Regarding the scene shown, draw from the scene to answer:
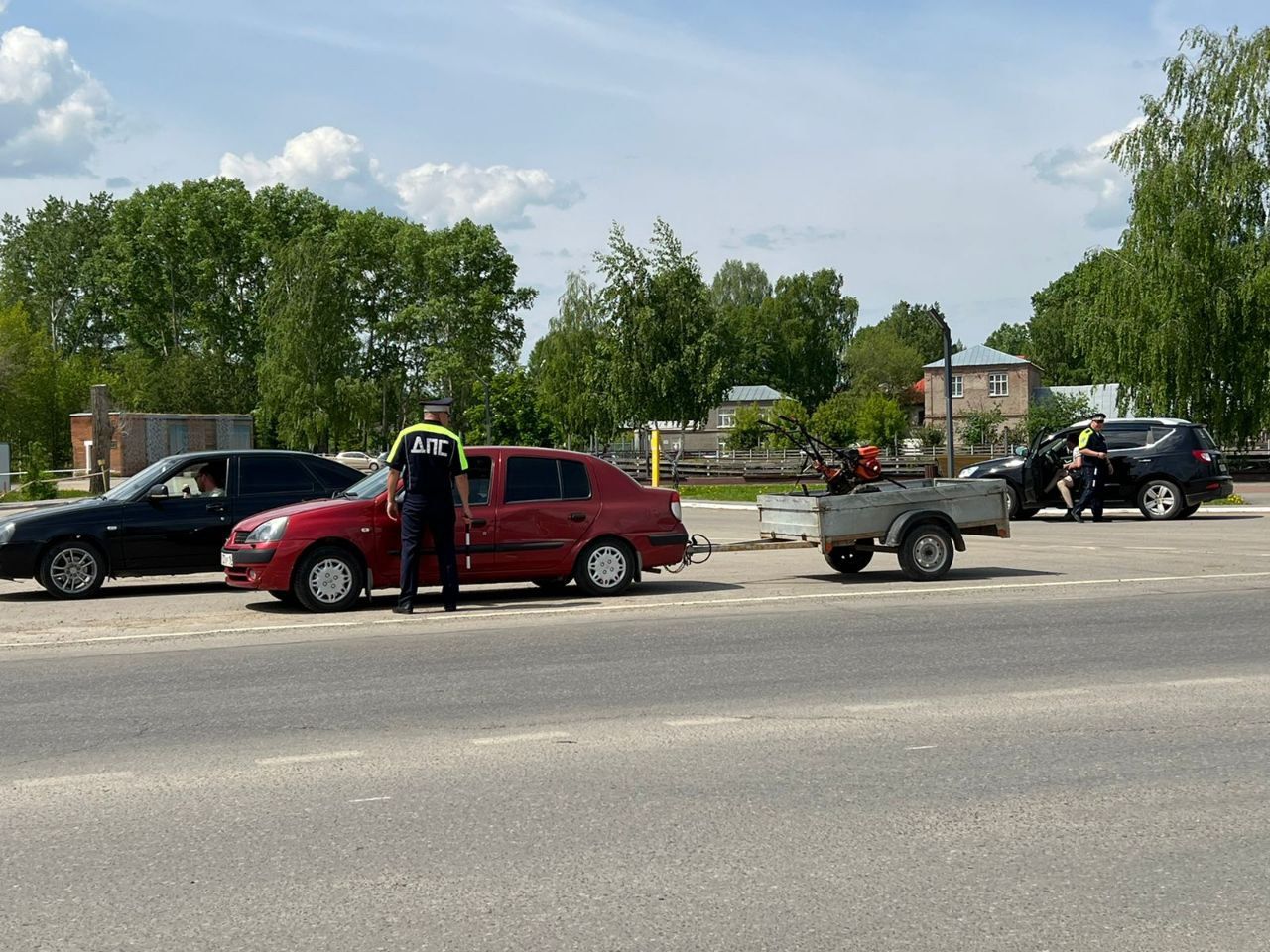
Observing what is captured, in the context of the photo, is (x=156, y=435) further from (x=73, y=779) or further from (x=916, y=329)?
(x=916, y=329)

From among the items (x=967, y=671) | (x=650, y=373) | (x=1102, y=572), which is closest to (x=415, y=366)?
(x=650, y=373)

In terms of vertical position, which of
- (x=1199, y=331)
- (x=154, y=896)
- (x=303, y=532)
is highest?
(x=1199, y=331)

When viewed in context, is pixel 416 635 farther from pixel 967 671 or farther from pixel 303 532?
pixel 967 671

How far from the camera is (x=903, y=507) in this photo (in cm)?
1459

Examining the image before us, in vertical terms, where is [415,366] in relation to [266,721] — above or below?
above

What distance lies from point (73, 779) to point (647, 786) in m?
2.61

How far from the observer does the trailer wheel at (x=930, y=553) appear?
14586 mm

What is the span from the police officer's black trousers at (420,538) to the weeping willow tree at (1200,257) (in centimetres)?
3531

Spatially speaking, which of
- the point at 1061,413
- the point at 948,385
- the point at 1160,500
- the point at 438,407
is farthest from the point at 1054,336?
the point at 438,407

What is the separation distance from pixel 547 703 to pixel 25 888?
363cm

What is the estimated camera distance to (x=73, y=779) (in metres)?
6.30

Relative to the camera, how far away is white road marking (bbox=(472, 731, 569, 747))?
23.0ft

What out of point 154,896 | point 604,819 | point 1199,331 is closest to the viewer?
point 154,896

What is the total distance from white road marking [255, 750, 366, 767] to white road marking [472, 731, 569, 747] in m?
0.61
